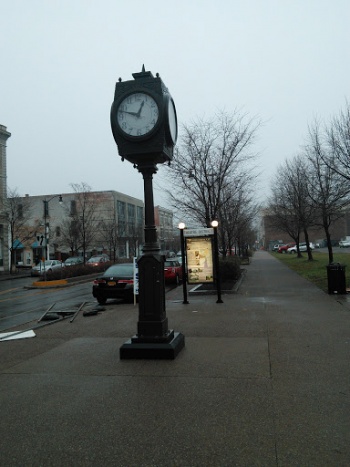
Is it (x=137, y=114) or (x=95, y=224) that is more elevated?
(x=95, y=224)

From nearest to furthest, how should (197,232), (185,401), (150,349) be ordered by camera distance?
1. (185,401)
2. (150,349)
3. (197,232)

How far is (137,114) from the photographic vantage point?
6.06m

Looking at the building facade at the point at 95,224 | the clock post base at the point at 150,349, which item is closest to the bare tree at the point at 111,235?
the building facade at the point at 95,224

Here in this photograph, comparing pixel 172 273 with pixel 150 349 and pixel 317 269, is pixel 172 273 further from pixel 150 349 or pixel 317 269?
pixel 150 349

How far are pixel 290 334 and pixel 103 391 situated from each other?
12.7 feet

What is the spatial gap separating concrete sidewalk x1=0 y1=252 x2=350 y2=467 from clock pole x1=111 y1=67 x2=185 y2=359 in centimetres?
32

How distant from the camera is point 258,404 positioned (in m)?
3.89

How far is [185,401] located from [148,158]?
3.47 meters

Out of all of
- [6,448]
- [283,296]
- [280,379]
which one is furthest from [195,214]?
[6,448]

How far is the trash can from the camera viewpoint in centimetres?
1270

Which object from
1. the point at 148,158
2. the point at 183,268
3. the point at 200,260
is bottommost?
the point at 183,268

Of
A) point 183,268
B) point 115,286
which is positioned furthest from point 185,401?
point 115,286

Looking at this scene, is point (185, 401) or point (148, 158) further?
point (148, 158)

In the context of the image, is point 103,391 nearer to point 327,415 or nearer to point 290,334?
point 327,415
